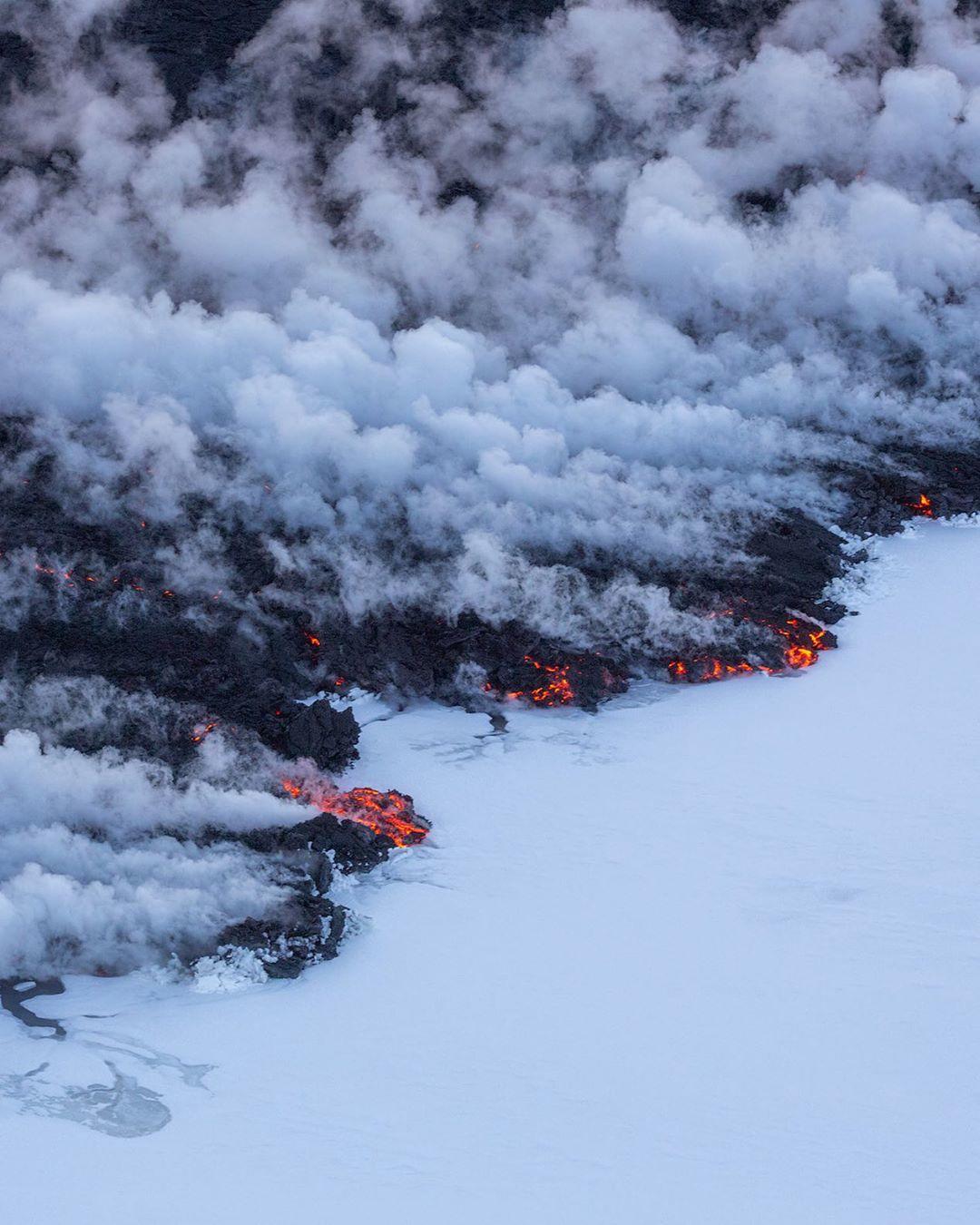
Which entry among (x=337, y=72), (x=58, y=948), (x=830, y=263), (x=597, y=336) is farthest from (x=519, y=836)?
(x=337, y=72)

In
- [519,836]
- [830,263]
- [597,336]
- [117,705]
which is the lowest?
[519,836]

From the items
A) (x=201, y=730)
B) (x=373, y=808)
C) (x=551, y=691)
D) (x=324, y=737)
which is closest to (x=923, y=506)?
(x=551, y=691)

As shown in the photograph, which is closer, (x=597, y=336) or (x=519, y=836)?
(x=519, y=836)

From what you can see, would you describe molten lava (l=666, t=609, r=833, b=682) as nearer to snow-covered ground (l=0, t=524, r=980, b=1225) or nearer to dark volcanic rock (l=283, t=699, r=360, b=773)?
snow-covered ground (l=0, t=524, r=980, b=1225)

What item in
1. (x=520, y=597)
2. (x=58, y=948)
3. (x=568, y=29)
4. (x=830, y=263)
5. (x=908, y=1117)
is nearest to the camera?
(x=908, y=1117)

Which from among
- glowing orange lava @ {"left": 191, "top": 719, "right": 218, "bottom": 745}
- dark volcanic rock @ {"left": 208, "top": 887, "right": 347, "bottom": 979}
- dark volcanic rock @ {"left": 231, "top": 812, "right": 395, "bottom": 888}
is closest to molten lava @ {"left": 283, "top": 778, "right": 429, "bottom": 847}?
dark volcanic rock @ {"left": 231, "top": 812, "right": 395, "bottom": 888}

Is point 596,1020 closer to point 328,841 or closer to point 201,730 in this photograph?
point 328,841

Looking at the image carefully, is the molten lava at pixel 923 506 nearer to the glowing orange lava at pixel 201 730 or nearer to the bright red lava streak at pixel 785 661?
the bright red lava streak at pixel 785 661

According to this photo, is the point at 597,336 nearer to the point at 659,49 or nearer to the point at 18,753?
the point at 659,49
